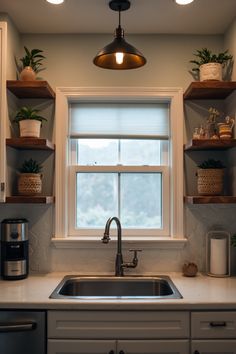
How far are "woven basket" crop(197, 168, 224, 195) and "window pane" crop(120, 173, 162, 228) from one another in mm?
356

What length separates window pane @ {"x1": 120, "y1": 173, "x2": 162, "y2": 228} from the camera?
257cm

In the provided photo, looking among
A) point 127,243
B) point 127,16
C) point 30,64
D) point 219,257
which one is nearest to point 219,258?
point 219,257

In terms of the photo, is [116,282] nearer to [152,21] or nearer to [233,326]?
[233,326]

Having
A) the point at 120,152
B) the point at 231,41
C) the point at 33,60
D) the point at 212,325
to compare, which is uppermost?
the point at 231,41

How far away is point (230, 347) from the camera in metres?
1.84

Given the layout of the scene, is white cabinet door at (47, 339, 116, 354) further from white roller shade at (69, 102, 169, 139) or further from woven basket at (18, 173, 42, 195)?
white roller shade at (69, 102, 169, 139)

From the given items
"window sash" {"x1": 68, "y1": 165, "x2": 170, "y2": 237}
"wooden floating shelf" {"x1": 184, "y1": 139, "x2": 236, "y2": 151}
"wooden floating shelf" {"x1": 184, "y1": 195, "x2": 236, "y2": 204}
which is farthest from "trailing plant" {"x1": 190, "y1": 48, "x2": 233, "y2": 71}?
"wooden floating shelf" {"x1": 184, "y1": 195, "x2": 236, "y2": 204}

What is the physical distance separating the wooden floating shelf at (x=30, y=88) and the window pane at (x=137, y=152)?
65 centimetres

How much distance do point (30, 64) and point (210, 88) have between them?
1224 millimetres

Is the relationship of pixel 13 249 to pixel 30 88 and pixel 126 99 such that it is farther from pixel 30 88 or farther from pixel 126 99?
pixel 126 99

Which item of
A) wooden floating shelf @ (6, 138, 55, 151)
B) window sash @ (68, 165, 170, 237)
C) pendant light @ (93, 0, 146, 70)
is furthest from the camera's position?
window sash @ (68, 165, 170, 237)

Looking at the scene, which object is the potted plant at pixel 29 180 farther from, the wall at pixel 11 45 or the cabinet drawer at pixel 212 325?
the cabinet drawer at pixel 212 325

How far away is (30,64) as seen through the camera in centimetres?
237

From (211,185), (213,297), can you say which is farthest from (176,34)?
(213,297)
